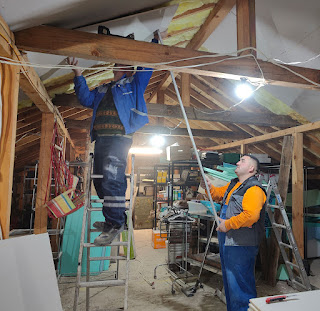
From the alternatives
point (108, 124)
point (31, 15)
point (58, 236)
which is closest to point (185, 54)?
point (108, 124)

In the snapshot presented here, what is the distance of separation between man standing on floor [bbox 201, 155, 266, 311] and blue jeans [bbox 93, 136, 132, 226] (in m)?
0.93

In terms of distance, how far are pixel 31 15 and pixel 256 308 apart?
212 cm

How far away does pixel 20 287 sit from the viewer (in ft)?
4.80

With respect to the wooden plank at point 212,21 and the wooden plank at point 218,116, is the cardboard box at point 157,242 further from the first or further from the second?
the wooden plank at point 212,21

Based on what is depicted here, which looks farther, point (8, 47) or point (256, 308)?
point (8, 47)

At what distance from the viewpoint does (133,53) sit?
195 cm

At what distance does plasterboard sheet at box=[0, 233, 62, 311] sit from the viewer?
55.0 inches

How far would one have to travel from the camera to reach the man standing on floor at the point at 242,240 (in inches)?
84.7

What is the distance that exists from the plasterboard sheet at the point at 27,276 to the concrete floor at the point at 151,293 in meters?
1.18

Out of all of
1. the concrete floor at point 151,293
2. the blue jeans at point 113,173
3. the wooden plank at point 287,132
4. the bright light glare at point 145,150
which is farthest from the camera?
the bright light glare at point 145,150

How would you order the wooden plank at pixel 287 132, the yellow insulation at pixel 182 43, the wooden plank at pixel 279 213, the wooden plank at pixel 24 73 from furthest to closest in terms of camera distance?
1. the wooden plank at pixel 287 132
2. the wooden plank at pixel 279 213
3. the yellow insulation at pixel 182 43
4. the wooden plank at pixel 24 73

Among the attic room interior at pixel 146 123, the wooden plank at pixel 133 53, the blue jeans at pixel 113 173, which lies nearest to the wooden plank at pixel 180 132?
the attic room interior at pixel 146 123

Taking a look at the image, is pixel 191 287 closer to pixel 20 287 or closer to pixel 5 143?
pixel 20 287

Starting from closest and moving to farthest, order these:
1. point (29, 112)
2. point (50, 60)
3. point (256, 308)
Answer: point (256, 308) < point (50, 60) < point (29, 112)
